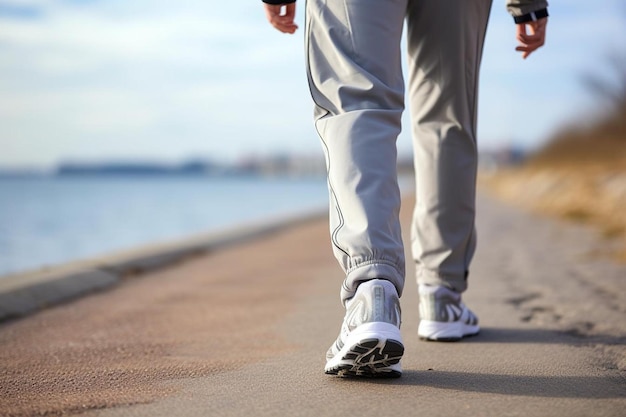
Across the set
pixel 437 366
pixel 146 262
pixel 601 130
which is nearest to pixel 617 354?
pixel 437 366

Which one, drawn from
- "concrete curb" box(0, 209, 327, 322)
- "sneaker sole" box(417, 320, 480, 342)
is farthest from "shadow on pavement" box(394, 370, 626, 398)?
"concrete curb" box(0, 209, 327, 322)

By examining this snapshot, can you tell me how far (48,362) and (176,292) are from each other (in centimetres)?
143

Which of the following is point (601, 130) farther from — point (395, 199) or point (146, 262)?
point (395, 199)

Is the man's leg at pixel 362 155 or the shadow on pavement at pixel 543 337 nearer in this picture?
the man's leg at pixel 362 155

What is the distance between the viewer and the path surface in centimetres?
131

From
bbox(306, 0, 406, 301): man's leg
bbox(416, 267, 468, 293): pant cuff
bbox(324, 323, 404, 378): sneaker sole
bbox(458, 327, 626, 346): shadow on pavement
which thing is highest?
bbox(306, 0, 406, 301): man's leg

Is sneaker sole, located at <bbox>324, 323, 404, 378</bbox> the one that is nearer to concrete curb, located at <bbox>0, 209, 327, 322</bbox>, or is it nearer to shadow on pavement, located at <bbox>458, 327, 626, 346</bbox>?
shadow on pavement, located at <bbox>458, 327, 626, 346</bbox>

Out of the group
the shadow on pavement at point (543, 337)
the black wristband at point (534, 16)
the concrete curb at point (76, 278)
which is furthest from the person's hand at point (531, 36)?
the concrete curb at point (76, 278)

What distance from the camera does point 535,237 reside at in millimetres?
5562

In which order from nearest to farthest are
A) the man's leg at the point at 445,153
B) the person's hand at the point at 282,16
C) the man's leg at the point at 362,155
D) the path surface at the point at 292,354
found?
1. the path surface at the point at 292,354
2. the man's leg at the point at 362,155
3. the person's hand at the point at 282,16
4. the man's leg at the point at 445,153

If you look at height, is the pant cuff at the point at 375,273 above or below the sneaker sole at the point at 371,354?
above

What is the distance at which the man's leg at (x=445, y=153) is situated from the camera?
195cm

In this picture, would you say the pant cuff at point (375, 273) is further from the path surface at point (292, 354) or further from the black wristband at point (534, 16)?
the black wristband at point (534, 16)

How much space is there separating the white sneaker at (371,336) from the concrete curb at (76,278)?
1482 millimetres
